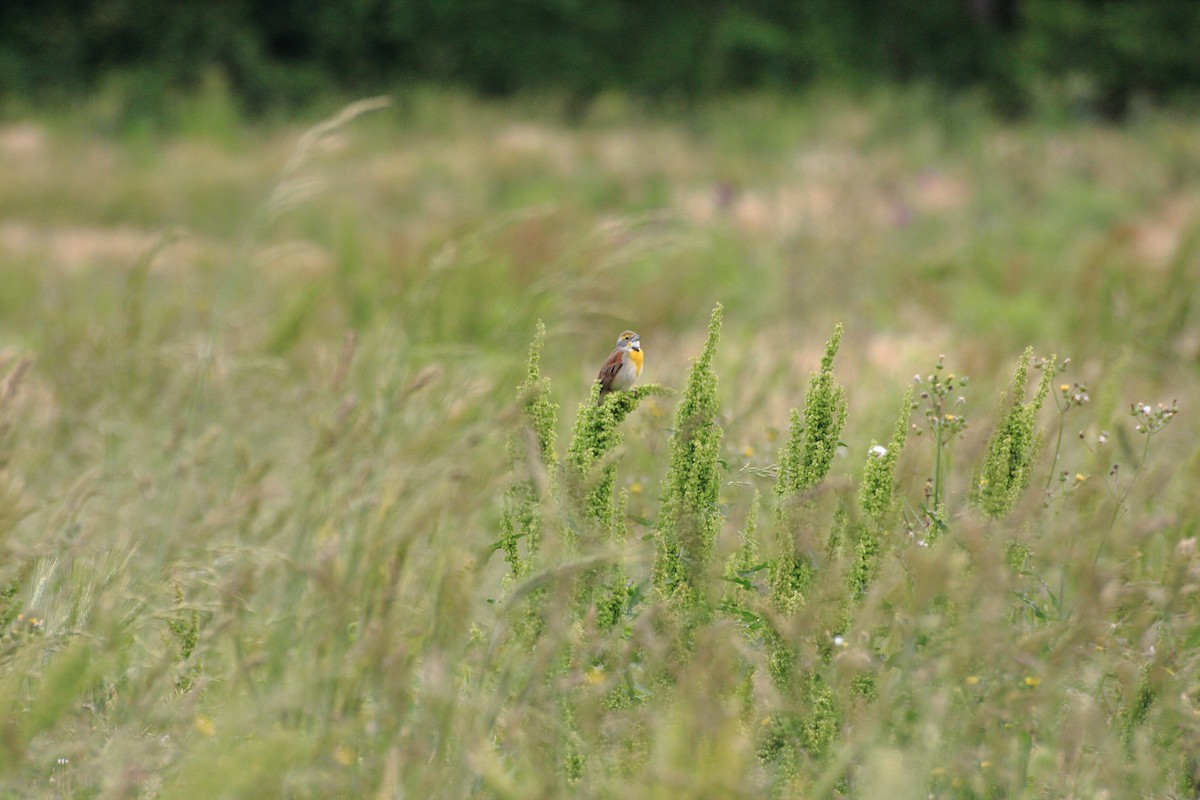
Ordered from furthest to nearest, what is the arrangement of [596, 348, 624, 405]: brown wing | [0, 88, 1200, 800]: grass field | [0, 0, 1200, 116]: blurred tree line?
[0, 0, 1200, 116]: blurred tree line → [596, 348, 624, 405]: brown wing → [0, 88, 1200, 800]: grass field

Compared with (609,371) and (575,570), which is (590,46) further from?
(575,570)

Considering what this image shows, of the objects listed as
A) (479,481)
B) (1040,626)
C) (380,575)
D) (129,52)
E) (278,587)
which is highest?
(479,481)

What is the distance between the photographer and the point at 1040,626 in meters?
2.04

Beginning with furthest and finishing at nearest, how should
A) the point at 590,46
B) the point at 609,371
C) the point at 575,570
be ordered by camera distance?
the point at 590,46 → the point at 609,371 → the point at 575,570

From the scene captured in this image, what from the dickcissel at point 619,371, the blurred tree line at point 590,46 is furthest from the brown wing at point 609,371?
the blurred tree line at point 590,46

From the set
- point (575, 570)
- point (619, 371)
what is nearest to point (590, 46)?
point (619, 371)

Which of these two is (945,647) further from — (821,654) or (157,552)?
(157,552)

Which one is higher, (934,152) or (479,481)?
(479,481)

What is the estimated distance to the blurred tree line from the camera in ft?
51.1

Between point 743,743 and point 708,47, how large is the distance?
16.1m

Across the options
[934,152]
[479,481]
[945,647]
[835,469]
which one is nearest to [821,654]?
[945,647]

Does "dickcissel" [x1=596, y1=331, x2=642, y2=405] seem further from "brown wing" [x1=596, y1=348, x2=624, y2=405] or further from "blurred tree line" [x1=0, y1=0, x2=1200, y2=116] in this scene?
"blurred tree line" [x1=0, y1=0, x2=1200, y2=116]

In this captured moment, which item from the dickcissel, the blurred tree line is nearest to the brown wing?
the dickcissel

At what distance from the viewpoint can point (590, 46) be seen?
1666cm
